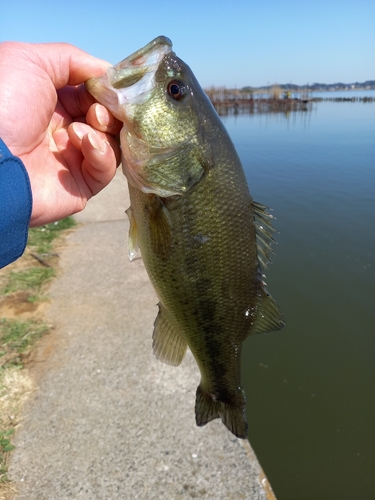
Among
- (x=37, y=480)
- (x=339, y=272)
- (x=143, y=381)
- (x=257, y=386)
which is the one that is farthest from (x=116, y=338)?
(x=339, y=272)

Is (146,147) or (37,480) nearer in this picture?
(146,147)

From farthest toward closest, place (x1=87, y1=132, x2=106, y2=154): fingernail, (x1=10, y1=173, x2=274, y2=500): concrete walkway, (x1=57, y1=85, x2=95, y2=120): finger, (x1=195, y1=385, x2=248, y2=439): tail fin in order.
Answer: (x1=10, y1=173, x2=274, y2=500): concrete walkway, (x1=57, y1=85, x2=95, y2=120): finger, (x1=195, y1=385, x2=248, y2=439): tail fin, (x1=87, y1=132, x2=106, y2=154): fingernail

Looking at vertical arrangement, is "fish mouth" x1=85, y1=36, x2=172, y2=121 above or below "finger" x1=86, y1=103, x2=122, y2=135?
above

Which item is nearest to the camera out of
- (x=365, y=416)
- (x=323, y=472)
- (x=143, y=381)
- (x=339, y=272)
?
(x=143, y=381)

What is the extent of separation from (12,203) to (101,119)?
58 cm

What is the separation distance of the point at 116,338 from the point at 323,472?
2780 mm

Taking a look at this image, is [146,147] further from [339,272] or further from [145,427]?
[339,272]

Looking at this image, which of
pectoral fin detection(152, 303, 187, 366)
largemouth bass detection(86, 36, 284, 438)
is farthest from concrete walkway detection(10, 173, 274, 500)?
largemouth bass detection(86, 36, 284, 438)

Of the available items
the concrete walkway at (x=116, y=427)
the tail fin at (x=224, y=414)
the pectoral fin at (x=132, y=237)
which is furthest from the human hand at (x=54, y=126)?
the concrete walkway at (x=116, y=427)

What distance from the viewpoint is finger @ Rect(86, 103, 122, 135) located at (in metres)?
1.79

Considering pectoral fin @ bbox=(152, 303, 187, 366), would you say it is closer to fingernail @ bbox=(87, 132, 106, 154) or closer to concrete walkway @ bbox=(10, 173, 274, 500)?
fingernail @ bbox=(87, 132, 106, 154)

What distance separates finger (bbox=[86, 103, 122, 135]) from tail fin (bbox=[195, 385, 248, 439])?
1.51 meters

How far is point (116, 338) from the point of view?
4387 mm

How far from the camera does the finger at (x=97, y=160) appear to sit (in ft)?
5.86
